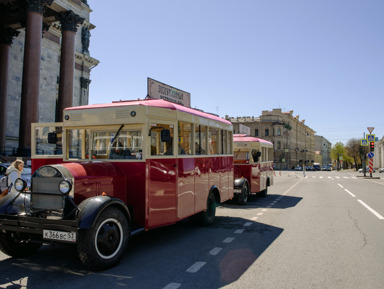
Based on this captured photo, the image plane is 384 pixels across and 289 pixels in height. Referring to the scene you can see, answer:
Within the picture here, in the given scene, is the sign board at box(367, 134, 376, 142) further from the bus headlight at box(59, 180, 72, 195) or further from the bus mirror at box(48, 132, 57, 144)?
the bus headlight at box(59, 180, 72, 195)

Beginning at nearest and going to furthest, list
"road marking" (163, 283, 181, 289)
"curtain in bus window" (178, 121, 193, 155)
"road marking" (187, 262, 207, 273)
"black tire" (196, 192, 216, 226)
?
"road marking" (163, 283, 181, 289)
"road marking" (187, 262, 207, 273)
"curtain in bus window" (178, 121, 193, 155)
"black tire" (196, 192, 216, 226)

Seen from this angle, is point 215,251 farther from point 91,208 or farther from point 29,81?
point 29,81

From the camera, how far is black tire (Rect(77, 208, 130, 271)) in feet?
14.4

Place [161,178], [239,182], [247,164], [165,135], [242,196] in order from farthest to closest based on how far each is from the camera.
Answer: [247,164], [239,182], [242,196], [161,178], [165,135]

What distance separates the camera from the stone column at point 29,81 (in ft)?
62.8

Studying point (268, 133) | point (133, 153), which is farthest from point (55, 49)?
point (268, 133)

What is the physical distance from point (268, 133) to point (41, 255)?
92.1m

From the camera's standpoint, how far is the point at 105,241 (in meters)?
4.68

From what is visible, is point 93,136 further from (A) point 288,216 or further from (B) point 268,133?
(B) point 268,133

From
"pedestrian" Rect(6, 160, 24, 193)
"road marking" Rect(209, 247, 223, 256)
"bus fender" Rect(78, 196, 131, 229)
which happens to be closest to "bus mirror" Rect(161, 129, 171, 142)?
"bus fender" Rect(78, 196, 131, 229)

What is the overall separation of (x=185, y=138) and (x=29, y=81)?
16089 millimetres

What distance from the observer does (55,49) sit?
30000 mm

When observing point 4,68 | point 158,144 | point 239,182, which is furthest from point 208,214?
point 4,68

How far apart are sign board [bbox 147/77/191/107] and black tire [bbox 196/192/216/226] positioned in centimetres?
312
